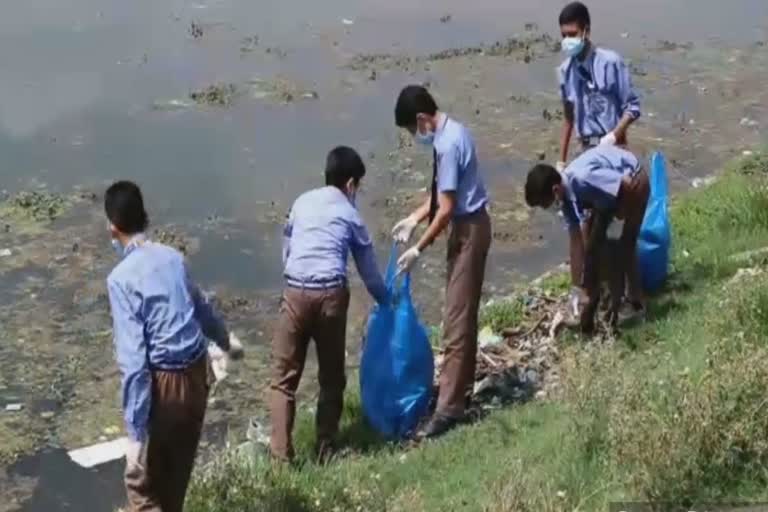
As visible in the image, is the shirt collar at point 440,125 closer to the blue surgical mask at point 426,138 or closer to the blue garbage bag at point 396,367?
the blue surgical mask at point 426,138

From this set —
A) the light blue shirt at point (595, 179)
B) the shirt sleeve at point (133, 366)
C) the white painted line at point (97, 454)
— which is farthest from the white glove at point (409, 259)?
the white painted line at point (97, 454)

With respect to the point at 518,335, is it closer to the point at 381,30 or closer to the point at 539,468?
the point at 539,468

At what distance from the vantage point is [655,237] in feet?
27.4

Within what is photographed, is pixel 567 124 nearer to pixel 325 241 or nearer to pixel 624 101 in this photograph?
pixel 624 101

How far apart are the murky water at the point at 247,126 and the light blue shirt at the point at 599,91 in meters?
2.70

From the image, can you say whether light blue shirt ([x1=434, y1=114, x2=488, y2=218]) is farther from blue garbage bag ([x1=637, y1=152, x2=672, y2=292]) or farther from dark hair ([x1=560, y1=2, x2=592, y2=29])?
blue garbage bag ([x1=637, y1=152, x2=672, y2=292])

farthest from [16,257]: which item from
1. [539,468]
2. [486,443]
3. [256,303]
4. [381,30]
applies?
[381,30]

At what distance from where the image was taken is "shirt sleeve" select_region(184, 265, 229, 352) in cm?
548

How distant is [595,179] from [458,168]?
931 mm

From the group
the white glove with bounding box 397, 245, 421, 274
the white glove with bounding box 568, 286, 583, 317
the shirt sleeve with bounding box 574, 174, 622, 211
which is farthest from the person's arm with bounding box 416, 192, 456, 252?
the white glove with bounding box 568, 286, 583, 317

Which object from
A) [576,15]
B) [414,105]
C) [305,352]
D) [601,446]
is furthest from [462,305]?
[576,15]

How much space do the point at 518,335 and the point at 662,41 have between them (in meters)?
12.2

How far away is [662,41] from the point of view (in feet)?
64.3

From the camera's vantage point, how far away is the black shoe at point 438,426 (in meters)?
7.13
